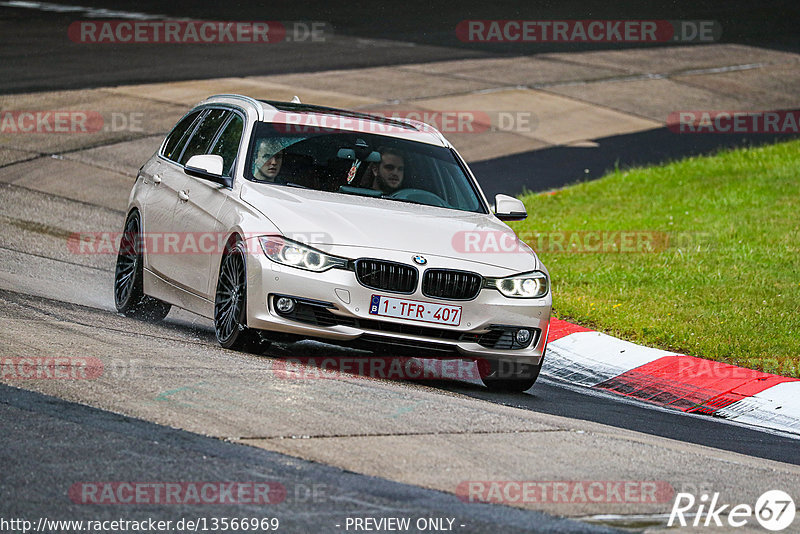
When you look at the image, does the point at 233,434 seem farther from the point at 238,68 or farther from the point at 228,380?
the point at 238,68

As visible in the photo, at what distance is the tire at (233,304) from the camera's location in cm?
824

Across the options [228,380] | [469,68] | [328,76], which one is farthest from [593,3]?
[228,380]

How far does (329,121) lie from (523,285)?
6.93 feet

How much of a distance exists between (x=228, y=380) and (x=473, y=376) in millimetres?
2802

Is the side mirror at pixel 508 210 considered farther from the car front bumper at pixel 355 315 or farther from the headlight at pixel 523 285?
the car front bumper at pixel 355 315

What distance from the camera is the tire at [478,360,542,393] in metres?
8.74

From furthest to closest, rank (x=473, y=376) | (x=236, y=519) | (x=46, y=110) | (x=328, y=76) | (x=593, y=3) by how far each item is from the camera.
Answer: (x=593, y=3), (x=328, y=76), (x=46, y=110), (x=473, y=376), (x=236, y=519)

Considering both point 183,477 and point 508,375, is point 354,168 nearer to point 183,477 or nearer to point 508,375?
point 508,375

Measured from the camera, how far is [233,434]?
20.0 ft

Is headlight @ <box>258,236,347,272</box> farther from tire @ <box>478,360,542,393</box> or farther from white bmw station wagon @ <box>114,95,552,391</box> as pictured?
tire @ <box>478,360,542,393</box>

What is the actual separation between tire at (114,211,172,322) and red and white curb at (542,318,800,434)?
310 cm

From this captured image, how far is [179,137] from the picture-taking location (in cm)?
1059

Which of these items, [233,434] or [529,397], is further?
[529,397]

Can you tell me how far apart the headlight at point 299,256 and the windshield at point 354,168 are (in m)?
1.04
